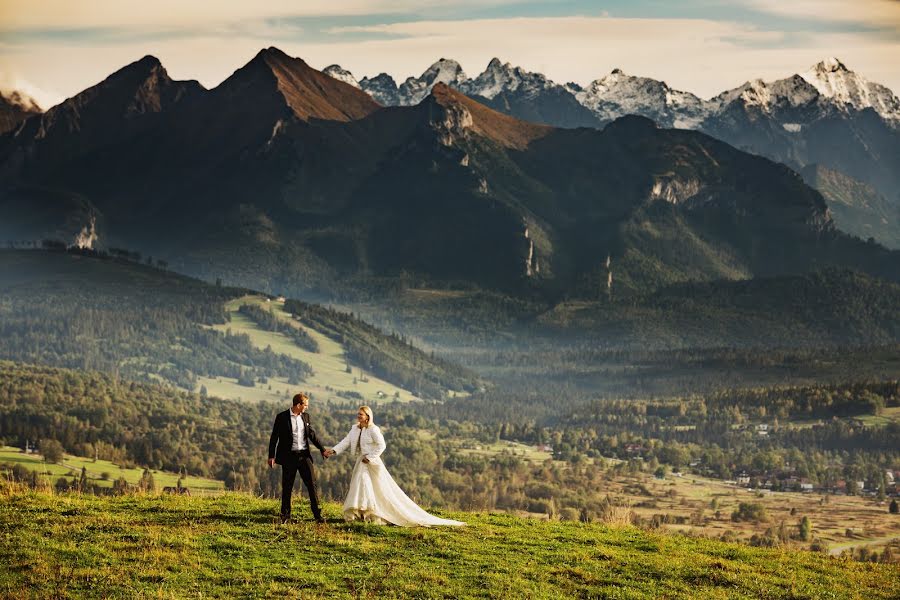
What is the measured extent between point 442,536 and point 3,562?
52.5 ft

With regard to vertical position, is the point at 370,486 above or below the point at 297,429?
below

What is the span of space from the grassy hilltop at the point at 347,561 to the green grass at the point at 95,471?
10353cm

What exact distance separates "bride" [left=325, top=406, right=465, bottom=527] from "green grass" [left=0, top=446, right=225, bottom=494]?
10387 centimetres

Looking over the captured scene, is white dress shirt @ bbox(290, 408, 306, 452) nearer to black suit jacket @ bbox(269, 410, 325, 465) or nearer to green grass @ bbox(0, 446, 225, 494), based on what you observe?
black suit jacket @ bbox(269, 410, 325, 465)

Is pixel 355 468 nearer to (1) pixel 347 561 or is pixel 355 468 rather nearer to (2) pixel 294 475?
(2) pixel 294 475

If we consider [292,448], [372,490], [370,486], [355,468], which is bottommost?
[372,490]

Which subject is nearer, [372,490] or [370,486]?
[370,486]

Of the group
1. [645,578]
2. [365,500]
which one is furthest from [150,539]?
[645,578]

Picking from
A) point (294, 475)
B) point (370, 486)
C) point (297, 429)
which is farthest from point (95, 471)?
point (297, 429)

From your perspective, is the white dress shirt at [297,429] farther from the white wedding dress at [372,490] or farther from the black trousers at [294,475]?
the white wedding dress at [372,490]

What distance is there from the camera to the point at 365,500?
53.5m

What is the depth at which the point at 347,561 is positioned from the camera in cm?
4806

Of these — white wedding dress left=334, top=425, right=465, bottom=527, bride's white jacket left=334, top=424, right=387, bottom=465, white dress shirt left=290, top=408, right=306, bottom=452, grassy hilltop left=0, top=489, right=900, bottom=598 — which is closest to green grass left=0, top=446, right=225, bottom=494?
grassy hilltop left=0, top=489, right=900, bottom=598

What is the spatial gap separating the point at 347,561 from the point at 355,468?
20.4 feet
